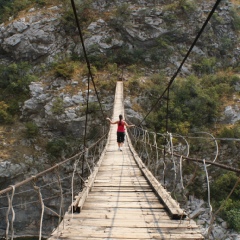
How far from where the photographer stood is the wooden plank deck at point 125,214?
1.82 m

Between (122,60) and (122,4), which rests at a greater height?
(122,4)

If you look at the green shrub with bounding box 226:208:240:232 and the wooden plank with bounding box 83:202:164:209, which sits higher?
the wooden plank with bounding box 83:202:164:209

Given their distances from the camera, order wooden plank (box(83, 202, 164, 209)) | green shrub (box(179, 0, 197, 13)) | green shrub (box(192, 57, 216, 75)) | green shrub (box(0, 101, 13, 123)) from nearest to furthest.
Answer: wooden plank (box(83, 202, 164, 209))
green shrub (box(0, 101, 13, 123))
green shrub (box(192, 57, 216, 75))
green shrub (box(179, 0, 197, 13))

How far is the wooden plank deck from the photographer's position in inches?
71.8

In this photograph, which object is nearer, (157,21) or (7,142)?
(7,142)

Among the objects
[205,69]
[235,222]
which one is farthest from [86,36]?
[235,222]

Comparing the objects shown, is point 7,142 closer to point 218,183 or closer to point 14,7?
point 218,183

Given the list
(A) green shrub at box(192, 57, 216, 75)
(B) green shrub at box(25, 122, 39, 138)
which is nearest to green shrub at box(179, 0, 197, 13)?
(A) green shrub at box(192, 57, 216, 75)

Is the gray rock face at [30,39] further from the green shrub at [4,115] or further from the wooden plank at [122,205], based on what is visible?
the wooden plank at [122,205]

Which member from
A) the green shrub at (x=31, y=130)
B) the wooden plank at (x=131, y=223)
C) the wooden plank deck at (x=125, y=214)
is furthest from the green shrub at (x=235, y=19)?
the wooden plank at (x=131, y=223)

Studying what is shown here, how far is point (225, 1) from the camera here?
1573cm

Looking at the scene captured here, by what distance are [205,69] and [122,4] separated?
21.6 feet

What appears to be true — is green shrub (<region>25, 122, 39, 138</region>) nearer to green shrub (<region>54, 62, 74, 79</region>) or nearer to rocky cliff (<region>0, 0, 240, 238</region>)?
rocky cliff (<region>0, 0, 240, 238</region>)

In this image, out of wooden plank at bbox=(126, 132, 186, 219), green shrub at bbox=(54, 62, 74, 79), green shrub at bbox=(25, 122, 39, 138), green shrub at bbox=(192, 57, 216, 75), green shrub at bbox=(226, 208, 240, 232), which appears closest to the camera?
wooden plank at bbox=(126, 132, 186, 219)
